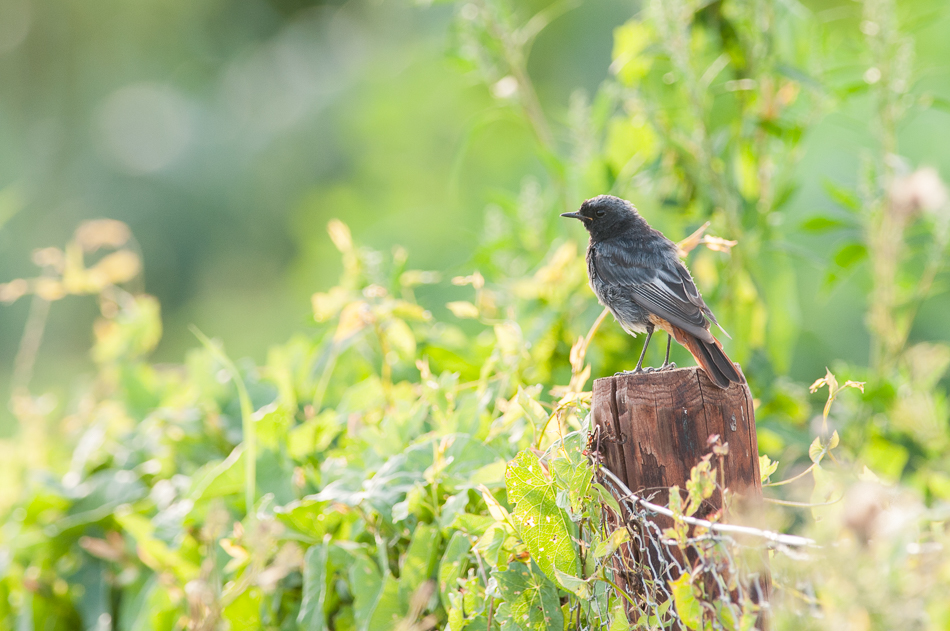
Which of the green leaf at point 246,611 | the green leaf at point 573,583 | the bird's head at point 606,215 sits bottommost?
the green leaf at point 246,611

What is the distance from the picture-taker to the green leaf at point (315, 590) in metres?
2.07

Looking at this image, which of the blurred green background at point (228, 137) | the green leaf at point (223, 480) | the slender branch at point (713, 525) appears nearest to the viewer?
the slender branch at point (713, 525)

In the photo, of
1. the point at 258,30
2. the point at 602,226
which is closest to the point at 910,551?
the point at 602,226

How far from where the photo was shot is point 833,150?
724 centimetres

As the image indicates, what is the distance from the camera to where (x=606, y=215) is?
7.91 feet

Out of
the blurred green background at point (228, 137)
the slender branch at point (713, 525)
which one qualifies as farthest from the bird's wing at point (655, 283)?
the blurred green background at point (228, 137)

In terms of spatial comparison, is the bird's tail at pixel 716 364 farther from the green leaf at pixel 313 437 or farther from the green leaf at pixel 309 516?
the green leaf at pixel 313 437

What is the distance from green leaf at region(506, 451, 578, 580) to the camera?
1.60m

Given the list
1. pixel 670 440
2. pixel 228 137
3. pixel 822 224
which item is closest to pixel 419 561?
pixel 670 440

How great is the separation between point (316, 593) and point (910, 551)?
1.52 meters

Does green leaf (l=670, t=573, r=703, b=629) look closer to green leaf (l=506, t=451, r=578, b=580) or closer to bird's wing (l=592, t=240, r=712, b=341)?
green leaf (l=506, t=451, r=578, b=580)

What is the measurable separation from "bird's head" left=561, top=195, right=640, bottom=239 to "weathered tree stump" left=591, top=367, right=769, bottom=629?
923 mm

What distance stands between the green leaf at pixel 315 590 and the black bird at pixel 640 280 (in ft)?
3.31

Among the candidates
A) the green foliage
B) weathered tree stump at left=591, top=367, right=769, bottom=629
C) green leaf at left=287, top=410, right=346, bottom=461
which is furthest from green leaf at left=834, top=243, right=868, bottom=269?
green leaf at left=287, top=410, right=346, bottom=461
